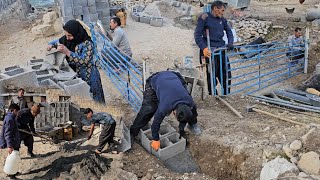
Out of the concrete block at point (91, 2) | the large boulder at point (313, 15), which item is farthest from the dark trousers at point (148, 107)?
the large boulder at point (313, 15)

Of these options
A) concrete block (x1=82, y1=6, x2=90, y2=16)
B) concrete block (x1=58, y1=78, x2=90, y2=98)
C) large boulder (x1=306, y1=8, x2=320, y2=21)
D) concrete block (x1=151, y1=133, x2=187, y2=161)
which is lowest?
concrete block (x1=151, y1=133, x2=187, y2=161)

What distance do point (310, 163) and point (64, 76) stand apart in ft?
14.9

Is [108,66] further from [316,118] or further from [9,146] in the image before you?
[316,118]

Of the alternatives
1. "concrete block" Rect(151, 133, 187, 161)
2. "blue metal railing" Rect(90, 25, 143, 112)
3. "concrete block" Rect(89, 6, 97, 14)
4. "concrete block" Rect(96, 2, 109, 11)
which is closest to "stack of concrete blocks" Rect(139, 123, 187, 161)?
"concrete block" Rect(151, 133, 187, 161)

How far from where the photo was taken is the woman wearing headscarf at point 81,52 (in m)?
7.23

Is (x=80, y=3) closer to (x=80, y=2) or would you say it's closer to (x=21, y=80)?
(x=80, y=2)

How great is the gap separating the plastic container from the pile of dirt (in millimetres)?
216

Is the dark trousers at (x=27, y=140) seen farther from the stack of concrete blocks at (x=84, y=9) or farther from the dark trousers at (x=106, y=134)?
the stack of concrete blocks at (x=84, y=9)

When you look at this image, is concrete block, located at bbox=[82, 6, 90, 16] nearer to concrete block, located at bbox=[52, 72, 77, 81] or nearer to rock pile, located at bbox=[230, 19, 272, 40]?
concrete block, located at bbox=[52, 72, 77, 81]

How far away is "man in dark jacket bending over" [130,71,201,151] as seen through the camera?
229 inches

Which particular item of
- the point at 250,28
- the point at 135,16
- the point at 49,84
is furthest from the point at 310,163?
the point at 135,16

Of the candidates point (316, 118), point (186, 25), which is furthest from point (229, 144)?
point (186, 25)

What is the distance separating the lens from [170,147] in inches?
245

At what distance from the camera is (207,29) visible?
8.30 meters
